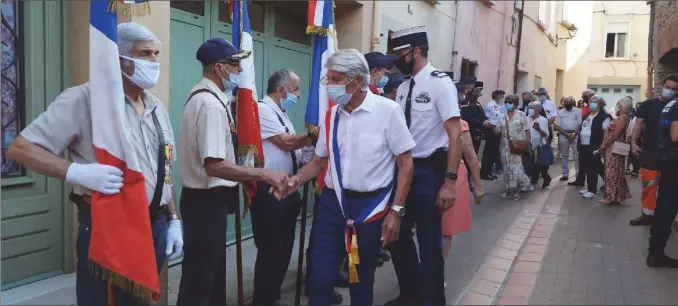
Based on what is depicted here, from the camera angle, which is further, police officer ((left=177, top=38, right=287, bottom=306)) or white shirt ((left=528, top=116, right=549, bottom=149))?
white shirt ((left=528, top=116, right=549, bottom=149))

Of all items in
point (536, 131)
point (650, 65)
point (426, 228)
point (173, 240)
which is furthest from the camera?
point (536, 131)

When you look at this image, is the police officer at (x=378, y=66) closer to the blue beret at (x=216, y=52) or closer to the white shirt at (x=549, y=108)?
the blue beret at (x=216, y=52)

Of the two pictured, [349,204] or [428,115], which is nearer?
[349,204]

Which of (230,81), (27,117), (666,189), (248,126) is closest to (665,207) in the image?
(666,189)

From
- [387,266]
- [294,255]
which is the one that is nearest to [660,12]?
[387,266]

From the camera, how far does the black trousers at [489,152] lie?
11773 millimetres

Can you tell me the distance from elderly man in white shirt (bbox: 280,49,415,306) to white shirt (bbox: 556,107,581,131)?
8.60 metres

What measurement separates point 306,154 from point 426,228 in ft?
4.13

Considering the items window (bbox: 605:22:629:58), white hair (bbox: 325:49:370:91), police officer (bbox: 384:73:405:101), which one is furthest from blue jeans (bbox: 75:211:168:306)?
window (bbox: 605:22:629:58)

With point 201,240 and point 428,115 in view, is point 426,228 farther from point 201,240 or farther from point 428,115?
point 201,240

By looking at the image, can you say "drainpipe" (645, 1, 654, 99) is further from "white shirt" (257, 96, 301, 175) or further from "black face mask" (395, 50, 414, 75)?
"white shirt" (257, 96, 301, 175)

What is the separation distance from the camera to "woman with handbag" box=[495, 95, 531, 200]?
390 inches

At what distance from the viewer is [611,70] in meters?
12.8

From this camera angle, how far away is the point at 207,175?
3279 mm
